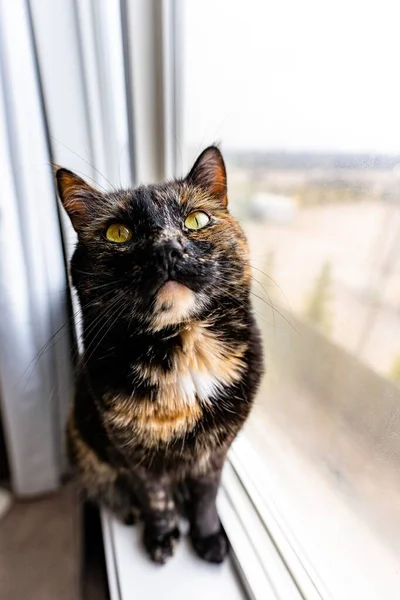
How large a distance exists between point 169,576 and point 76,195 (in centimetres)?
71

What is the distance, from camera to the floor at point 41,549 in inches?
32.9

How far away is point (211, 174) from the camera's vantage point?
0.66 metres

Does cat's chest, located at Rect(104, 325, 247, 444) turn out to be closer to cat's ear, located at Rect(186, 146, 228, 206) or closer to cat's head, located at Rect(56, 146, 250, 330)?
cat's head, located at Rect(56, 146, 250, 330)

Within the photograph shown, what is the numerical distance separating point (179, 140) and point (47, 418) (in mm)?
793

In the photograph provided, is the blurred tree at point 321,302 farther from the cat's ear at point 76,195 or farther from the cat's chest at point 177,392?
the cat's ear at point 76,195

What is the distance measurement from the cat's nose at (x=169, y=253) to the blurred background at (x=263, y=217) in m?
0.27

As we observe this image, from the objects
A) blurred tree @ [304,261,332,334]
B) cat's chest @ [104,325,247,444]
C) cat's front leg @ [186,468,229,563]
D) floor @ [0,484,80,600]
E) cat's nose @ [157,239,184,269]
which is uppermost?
cat's nose @ [157,239,184,269]

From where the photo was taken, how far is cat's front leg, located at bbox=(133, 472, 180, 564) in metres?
0.69

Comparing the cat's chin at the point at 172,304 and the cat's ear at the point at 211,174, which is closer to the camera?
the cat's chin at the point at 172,304

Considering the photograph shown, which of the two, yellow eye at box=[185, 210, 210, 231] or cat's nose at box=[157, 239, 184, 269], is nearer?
cat's nose at box=[157, 239, 184, 269]

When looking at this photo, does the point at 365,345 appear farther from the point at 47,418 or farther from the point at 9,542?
the point at 9,542

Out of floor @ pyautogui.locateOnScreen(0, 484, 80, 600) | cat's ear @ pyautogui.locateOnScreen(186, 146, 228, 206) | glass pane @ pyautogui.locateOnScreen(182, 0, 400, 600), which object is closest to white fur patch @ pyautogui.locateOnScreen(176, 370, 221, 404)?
glass pane @ pyautogui.locateOnScreen(182, 0, 400, 600)

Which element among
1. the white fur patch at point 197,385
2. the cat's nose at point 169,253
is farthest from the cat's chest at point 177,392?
the cat's nose at point 169,253

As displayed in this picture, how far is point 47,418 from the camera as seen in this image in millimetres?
986
